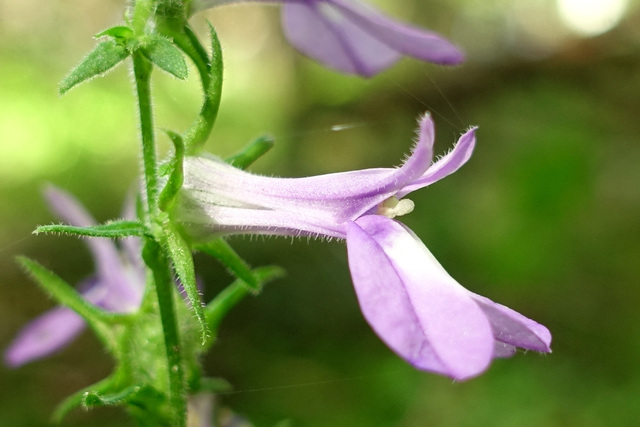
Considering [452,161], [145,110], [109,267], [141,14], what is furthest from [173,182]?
[109,267]

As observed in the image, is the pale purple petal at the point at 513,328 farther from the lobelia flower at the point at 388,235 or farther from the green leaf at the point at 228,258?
the green leaf at the point at 228,258

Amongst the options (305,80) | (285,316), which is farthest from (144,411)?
(305,80)

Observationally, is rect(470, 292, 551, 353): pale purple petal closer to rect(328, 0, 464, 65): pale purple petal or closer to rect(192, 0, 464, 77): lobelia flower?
rect(328, 0, 464, 65): pale purple petal

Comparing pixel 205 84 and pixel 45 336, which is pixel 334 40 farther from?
pixel 45 336

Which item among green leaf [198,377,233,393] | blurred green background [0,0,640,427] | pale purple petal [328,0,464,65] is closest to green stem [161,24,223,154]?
pale purple petal [328,0,464,65]

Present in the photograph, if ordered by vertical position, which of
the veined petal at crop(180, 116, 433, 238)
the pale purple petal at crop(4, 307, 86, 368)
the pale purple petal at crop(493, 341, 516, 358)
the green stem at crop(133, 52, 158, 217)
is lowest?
the pale purple petal at crop(4, 307, 86, 368)

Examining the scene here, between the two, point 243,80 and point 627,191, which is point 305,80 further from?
point 627,191
